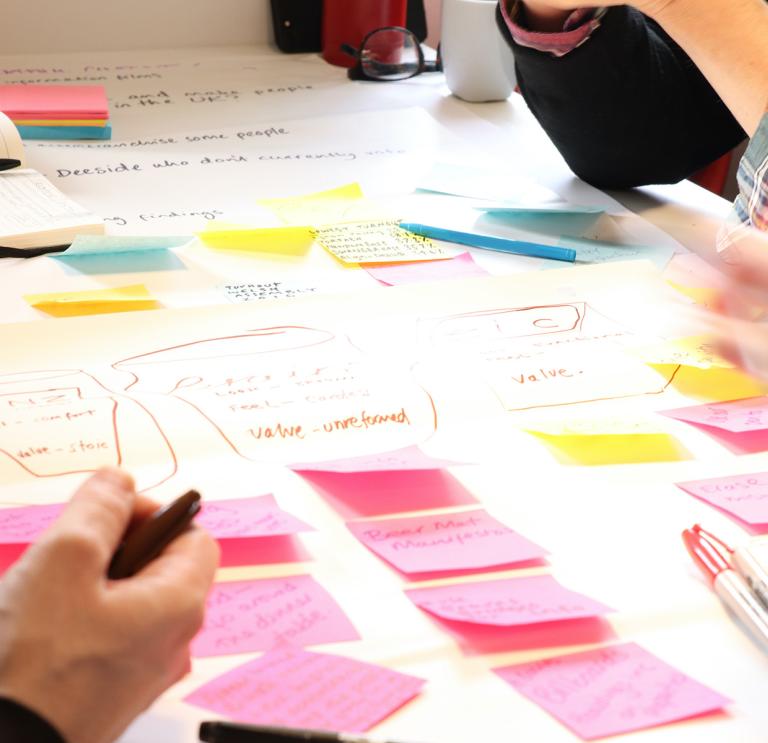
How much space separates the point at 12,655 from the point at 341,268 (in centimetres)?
57

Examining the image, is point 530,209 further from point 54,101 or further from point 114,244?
point 54,101

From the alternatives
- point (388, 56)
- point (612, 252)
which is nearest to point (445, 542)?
point (612, 252)

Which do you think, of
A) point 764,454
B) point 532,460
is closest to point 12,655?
point 532,460

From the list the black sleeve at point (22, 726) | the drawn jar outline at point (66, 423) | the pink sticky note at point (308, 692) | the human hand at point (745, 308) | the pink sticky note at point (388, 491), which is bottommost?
the human hand at point (745, 308)

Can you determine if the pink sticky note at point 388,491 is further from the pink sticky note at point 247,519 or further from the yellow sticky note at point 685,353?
the yellow sticky note at point 685,353

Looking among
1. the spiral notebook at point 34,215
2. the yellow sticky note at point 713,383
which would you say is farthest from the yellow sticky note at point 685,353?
the spiral notebook at point 34,215

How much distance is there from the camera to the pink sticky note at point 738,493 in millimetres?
555

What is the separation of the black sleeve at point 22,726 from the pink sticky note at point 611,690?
0.61ft

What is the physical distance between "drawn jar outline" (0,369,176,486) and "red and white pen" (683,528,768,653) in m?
0.28

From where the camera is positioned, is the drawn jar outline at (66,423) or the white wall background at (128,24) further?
the white wall background at (128,24)

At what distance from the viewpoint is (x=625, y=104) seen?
106cm

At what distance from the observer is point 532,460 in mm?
599

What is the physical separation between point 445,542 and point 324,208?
0.56 m

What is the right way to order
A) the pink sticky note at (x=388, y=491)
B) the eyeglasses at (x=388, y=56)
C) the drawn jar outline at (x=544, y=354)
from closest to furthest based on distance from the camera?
the pink sticky note at (x=388, y=491) → the drawn jar outline at (x=544, y=354) → the eyeglasses at (x=388, y=56)
